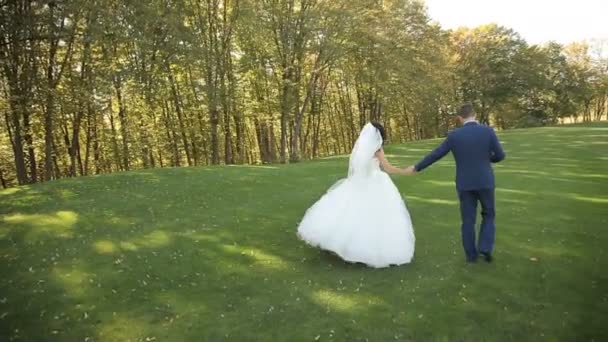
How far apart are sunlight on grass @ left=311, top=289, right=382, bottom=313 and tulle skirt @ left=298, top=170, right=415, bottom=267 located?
124cm

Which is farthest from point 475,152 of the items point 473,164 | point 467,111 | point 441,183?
point 441,183

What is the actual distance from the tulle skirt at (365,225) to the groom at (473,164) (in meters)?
1.32

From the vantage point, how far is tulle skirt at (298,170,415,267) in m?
8.97

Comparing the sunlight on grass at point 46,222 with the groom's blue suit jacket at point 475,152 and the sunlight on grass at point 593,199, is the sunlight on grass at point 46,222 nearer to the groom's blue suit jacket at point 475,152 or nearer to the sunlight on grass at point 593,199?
the groom's blue suit jacket at point 475,152

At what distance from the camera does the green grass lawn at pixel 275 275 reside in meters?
6.86

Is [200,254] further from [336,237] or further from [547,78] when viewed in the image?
[547,78]

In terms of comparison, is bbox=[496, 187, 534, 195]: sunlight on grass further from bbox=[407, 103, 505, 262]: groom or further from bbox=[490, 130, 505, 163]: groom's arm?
bbox=[490, 130, 505, 163]: groom's arm

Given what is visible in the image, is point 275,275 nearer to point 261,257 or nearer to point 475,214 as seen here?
point 261,257

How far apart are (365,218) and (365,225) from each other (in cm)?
15

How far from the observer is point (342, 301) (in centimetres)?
767

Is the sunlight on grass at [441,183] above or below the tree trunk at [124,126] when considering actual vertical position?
below

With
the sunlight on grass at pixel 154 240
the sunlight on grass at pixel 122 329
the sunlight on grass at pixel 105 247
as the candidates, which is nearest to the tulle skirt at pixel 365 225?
the sunlight on grass at pixel 122 329

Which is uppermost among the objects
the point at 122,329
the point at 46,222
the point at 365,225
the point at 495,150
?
the point at 495,150

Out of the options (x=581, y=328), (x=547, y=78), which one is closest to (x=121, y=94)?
(x=581, y=328)
